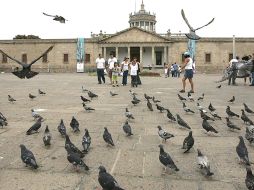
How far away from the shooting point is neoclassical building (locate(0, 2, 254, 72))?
56.1 meters

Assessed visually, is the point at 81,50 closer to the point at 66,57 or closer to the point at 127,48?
the point at 66,57

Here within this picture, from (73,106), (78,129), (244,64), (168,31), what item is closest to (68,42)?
(168,31)

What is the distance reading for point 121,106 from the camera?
10492mm

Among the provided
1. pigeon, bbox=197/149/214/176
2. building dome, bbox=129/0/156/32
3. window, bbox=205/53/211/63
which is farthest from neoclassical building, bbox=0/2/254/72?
pigeon, bbox=197/149/214/176

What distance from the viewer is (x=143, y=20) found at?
278ft

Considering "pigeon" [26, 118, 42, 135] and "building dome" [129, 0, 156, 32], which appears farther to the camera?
"building dome" [129, 0, 156, 32]

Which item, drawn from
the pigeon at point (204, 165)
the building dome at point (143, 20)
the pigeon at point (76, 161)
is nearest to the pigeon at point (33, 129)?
the pigeon at point (76, 161)

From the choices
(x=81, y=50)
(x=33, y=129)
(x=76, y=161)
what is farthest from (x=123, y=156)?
(x=81, y=50)

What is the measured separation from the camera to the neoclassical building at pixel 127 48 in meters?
56.1

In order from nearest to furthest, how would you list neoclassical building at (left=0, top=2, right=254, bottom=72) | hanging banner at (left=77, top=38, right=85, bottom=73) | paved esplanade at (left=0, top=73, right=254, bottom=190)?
1. paved esplanade at (left=0, top=73, right=254, bottom=190)
2. neoclassical building at (left=0, top=2, right=254, bottom=72)
3. hanging banner at (left=77, top=38, right=85, bottom=73)

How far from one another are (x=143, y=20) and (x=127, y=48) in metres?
26.3

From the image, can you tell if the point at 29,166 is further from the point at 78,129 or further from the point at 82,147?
the point at 78,129

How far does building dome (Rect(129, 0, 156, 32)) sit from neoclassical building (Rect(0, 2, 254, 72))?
82.8 feet

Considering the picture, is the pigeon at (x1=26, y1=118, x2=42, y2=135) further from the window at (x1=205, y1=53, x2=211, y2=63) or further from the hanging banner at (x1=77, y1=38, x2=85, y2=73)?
the window at (x1=205, y1=53, x2=211, y2=63)
